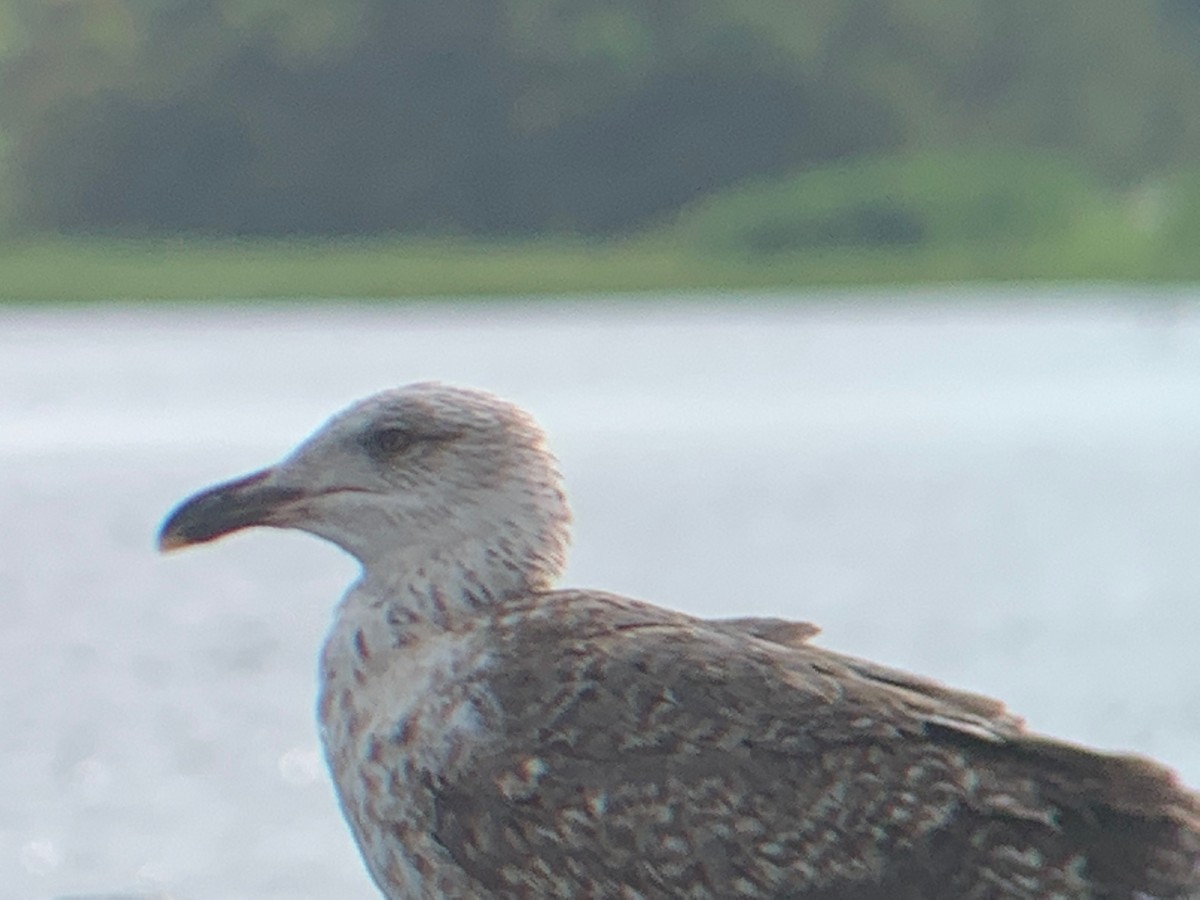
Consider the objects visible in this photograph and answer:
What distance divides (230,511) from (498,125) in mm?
53304

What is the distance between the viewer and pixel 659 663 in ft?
18.6

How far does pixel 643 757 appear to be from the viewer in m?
5.60

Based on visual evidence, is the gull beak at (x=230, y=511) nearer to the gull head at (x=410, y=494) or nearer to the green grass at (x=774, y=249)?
the gull head at (x=410, y=494)

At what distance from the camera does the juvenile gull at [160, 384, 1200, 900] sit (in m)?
5.52

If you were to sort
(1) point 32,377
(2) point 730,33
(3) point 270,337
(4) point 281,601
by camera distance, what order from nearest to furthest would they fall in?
(4) point 281,601 < (1) point 32,377 < (3) point 270,337 < (2) point 730,33

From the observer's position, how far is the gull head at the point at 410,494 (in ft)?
19.7

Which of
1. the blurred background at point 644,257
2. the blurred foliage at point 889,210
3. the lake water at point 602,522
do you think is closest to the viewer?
the lake water at point 602,522

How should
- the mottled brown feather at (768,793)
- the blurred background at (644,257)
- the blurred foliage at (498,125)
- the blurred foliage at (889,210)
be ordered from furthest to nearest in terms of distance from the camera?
the blurred foliage at (889,210) → the blurred foliage at (498,125) → the blurred background at (644,257) → the mottled brown feather at (768,793)

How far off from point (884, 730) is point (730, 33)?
2182 inches

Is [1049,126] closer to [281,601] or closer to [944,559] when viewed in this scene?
[944,559]

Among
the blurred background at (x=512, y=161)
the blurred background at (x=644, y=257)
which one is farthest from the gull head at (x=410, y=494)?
the blurred background at (x=512, y=161)

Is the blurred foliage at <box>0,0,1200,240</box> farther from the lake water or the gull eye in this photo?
the gull eye

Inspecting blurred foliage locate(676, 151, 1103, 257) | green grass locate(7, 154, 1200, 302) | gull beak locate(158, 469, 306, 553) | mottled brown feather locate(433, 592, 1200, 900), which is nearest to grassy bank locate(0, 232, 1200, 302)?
green grass locate(7, 154, 1200, 302)

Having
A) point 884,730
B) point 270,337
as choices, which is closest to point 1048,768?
point 884,730
